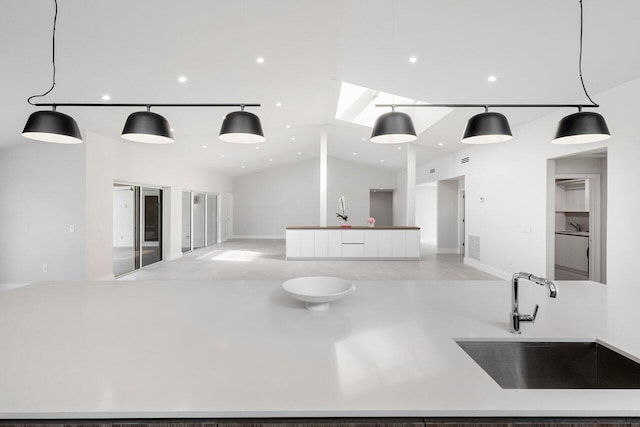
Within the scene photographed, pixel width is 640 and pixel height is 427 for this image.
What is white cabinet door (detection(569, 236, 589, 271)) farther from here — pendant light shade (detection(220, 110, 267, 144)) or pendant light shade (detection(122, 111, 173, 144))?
pendant light shade (detection(122, 111, 173, 144))

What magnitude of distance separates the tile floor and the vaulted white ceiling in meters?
2.98

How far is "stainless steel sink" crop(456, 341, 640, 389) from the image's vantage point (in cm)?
129

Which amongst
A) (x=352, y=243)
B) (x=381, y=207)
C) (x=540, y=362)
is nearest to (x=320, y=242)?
(x=352, y=243)

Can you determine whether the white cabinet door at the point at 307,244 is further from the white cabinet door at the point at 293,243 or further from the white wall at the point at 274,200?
the white wall at the point at 274,200

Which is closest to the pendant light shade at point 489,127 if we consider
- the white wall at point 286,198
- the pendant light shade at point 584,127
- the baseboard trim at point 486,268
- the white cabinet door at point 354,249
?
the pendant light shade at point 584,127

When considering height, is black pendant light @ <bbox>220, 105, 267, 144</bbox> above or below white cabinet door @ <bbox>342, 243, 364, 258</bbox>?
above

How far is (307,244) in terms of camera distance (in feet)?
27.2

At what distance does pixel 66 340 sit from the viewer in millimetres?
1215

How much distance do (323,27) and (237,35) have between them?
102cm

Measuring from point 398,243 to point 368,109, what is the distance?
3583mm

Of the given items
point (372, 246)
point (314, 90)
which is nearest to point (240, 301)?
point (314, 90)

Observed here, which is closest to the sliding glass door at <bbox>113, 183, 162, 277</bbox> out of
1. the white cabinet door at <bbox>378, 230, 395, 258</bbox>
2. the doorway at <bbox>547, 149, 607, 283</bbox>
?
the white cabinet door at <bbox>378, 230, 395, 258</bbox>

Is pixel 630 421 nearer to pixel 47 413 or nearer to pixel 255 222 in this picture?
pixel 47 413

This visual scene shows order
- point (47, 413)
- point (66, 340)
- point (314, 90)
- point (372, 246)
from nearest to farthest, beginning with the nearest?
point (47, 413) → point (66, 340) → point (314, 90) → point (372, 246)
